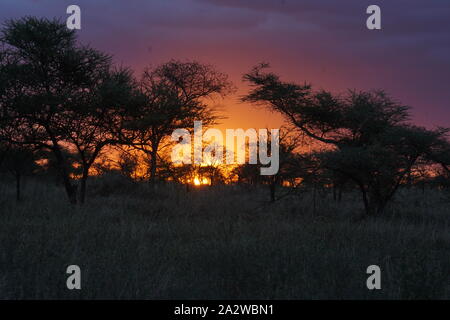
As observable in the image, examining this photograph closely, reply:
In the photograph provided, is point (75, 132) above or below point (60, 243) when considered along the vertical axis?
above

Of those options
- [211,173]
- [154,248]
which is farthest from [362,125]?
[211,173]

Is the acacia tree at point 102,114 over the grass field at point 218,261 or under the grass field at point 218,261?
over

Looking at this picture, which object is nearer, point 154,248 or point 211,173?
point 154,248

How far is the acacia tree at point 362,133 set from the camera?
45.8 feet

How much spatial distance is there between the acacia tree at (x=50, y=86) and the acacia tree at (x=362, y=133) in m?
6.59

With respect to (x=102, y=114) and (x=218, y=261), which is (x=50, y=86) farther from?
(x=218, y=261)

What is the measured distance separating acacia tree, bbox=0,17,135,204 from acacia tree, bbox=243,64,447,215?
6587 mm

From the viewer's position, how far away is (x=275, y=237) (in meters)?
8.84

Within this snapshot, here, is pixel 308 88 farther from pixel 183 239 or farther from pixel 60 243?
pixel 60 243

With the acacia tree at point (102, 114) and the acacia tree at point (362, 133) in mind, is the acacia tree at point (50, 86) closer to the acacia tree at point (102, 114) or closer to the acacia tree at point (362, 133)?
the acacia tree at point (102, 114)

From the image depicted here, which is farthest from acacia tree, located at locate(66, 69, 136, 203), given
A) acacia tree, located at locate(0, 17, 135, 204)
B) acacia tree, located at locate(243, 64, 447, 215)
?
acacia tree, located at locate(243, 64, 447, 215)

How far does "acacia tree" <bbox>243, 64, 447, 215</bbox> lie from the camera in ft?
45.8

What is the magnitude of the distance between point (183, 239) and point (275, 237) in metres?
1.98

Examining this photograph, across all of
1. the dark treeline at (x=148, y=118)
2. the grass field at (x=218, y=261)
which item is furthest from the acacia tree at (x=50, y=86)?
the grass field at (x=218, y=261)
